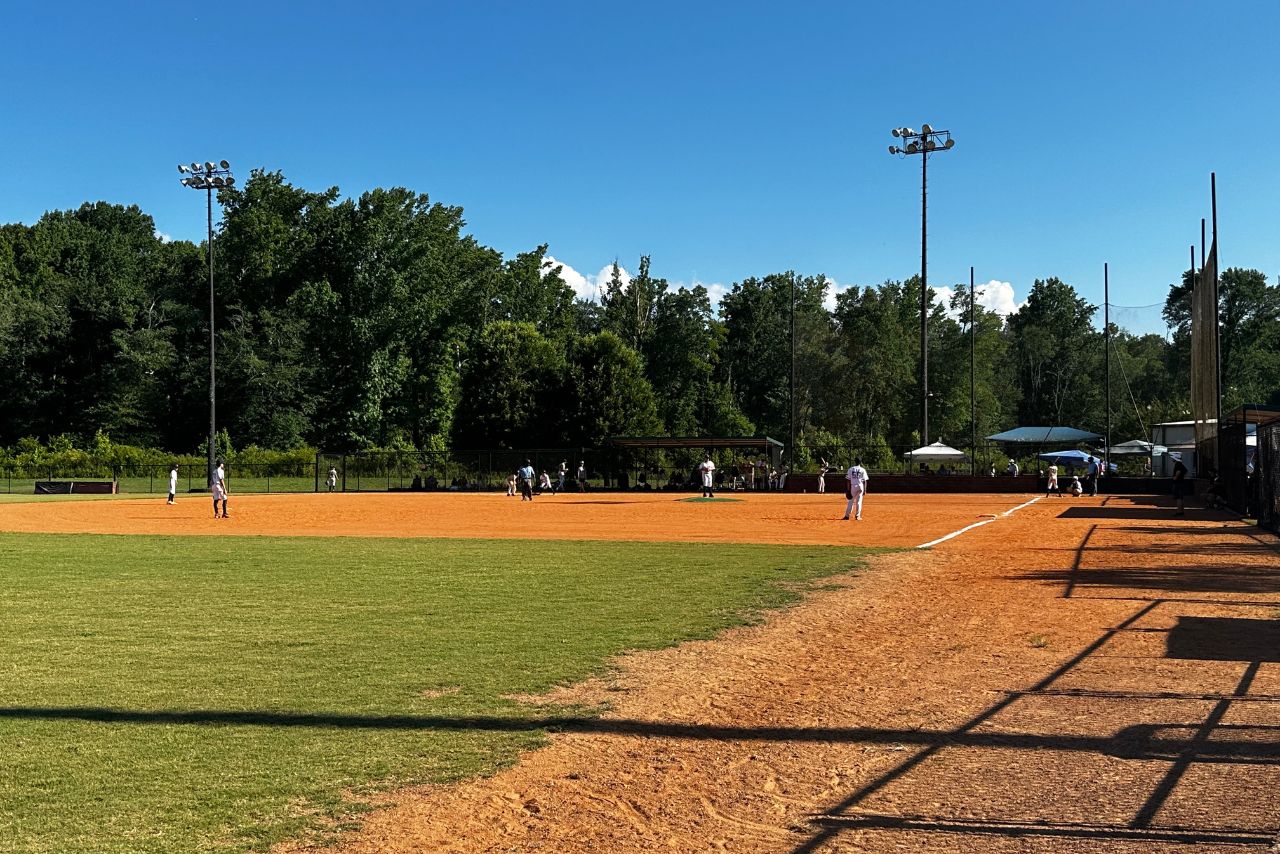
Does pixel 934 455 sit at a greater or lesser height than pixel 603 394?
lesser

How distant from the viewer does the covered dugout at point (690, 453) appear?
5903 cm

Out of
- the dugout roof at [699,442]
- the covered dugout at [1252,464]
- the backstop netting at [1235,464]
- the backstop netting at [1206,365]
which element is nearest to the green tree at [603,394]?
the dugout roof at [699,442]

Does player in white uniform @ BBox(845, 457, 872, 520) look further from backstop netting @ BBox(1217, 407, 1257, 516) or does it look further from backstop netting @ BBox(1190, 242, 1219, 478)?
backstop netting @ BBox(1190, 242, 1219, 478)

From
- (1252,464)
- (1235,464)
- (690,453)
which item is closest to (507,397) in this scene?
(690,453)

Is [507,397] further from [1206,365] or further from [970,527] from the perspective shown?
[970,527]

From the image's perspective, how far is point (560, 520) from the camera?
31.2 meters

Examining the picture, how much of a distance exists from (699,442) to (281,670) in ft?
170

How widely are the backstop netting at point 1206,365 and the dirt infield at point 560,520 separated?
23.8 feet

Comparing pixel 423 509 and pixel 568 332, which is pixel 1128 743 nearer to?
pixel 423 509

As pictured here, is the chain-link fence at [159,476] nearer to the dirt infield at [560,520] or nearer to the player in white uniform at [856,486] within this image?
the dirt infield at [560,520]

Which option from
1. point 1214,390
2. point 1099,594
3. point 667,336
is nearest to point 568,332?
point 667,336

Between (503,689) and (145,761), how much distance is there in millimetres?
2613

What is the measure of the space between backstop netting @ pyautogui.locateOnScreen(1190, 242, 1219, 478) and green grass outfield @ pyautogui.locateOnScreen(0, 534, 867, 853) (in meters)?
25.2

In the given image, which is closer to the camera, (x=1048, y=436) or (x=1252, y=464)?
(x=1252, y=464)
